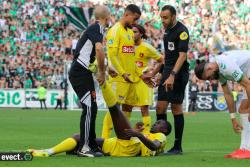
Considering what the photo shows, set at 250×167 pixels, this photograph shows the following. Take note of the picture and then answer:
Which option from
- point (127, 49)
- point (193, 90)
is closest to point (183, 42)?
point (127, 49)

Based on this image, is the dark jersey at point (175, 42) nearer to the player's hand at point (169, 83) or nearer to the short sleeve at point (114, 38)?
the player's hand at point (169, 83)

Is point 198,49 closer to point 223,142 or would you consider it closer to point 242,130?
point 223,142

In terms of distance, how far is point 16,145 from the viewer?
1445 cm

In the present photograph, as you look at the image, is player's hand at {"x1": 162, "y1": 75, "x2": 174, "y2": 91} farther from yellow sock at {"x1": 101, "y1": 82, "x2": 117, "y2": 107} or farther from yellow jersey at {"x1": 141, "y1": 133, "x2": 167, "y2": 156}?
yellow sock at {"x1": 101, "y1": 82, "x2": 117, "y2": 107}

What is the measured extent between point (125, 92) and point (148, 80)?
22.0 inches

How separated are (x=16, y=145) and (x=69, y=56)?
31462mm

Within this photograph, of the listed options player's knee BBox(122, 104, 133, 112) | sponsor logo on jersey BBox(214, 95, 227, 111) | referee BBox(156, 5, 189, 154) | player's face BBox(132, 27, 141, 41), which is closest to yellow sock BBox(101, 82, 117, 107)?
referee BBox(156, 5, 189, 154)

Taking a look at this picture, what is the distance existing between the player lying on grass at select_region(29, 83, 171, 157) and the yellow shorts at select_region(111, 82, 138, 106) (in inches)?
94.5

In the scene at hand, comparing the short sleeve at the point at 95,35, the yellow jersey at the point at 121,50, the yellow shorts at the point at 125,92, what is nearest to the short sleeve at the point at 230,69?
the short sleeve at the point at 95,35

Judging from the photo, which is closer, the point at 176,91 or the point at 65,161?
the point at 65,161

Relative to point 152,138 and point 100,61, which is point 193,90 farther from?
point 100,61

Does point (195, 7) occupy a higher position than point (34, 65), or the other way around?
point (195, 7)

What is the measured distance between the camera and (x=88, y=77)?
1195cm

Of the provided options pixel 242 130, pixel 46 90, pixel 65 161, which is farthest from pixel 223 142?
pixel 46 90
